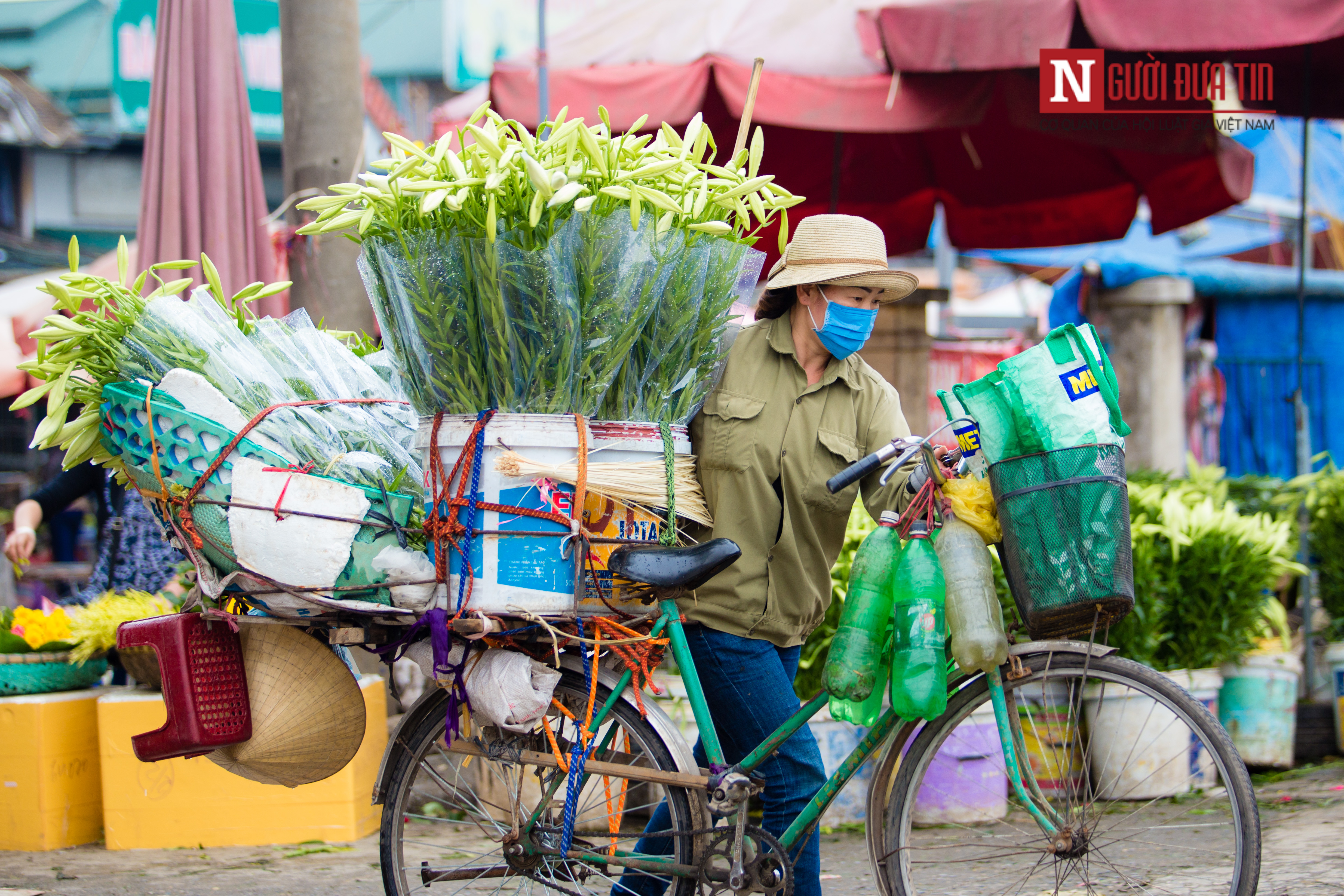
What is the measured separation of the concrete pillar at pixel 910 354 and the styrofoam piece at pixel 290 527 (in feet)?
17.5

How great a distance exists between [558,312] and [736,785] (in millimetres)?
1088

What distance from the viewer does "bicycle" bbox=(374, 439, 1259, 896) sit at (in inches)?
87.1

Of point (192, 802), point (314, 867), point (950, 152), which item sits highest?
point (950, 152)

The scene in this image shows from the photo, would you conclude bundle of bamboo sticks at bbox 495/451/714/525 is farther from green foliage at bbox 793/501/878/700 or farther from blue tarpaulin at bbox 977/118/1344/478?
blue tarpaulin at bbox 977/118/1344/478

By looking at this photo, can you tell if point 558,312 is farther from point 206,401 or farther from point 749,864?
point 749,864

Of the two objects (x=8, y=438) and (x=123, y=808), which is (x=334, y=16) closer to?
(x=123, y=808)

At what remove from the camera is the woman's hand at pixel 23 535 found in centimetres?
388

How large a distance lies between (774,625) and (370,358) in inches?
44.7

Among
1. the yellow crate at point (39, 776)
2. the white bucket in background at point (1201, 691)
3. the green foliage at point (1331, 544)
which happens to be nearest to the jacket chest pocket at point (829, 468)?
the white bucket in background at point (1201, 691)

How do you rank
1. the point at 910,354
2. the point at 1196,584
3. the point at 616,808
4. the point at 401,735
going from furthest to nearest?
the point at 910,354 < the point at 1196,584 < the point at 616,808 < the point at 401,735

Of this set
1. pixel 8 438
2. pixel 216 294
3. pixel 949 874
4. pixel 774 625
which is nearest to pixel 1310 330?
pixel 949 874

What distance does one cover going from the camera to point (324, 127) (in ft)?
13.2

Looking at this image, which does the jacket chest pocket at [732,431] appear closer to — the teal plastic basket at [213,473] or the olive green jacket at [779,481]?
the olive green jacket at [779,481]

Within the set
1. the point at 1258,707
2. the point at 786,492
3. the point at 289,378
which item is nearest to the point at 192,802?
the point at 289,378
